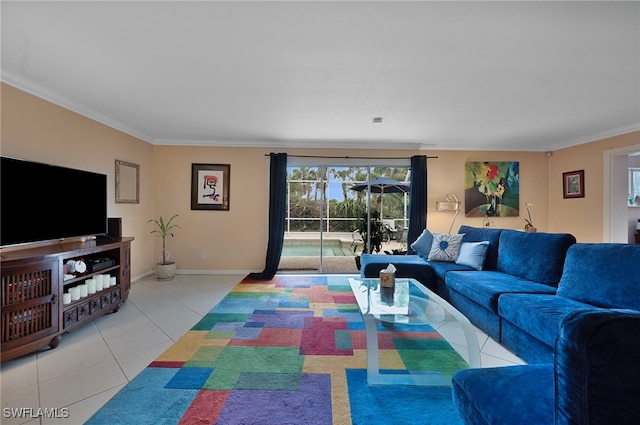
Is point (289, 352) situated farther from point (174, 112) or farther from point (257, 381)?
point (174, 112)

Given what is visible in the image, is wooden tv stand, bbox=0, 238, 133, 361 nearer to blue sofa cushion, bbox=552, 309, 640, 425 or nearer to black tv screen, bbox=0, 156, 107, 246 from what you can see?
black tv screen, bbox=0, 156, 107, 246

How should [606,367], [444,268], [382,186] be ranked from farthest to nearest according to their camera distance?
[382,186], [444,268], [606,367]

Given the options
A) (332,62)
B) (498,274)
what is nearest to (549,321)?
(498,274)

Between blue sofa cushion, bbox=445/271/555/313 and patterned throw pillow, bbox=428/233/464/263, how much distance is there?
1.97 feet

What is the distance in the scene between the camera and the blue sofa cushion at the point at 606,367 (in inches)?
27.6

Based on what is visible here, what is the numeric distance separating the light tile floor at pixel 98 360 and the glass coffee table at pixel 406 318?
18.8 inches

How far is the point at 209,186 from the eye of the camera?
16.5 ft

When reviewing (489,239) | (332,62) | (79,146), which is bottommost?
(489,239)

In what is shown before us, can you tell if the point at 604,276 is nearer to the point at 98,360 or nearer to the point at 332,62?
the point at 332,62

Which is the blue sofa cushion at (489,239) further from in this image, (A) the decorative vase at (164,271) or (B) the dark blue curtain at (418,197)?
(A) the decorative vase at (164,271)

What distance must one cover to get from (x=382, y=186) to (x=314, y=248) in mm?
1799

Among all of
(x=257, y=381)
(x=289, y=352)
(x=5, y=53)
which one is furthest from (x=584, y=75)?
(x=5, y=53)

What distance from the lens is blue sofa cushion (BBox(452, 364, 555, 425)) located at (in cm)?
102

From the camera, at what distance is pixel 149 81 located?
2662mm
